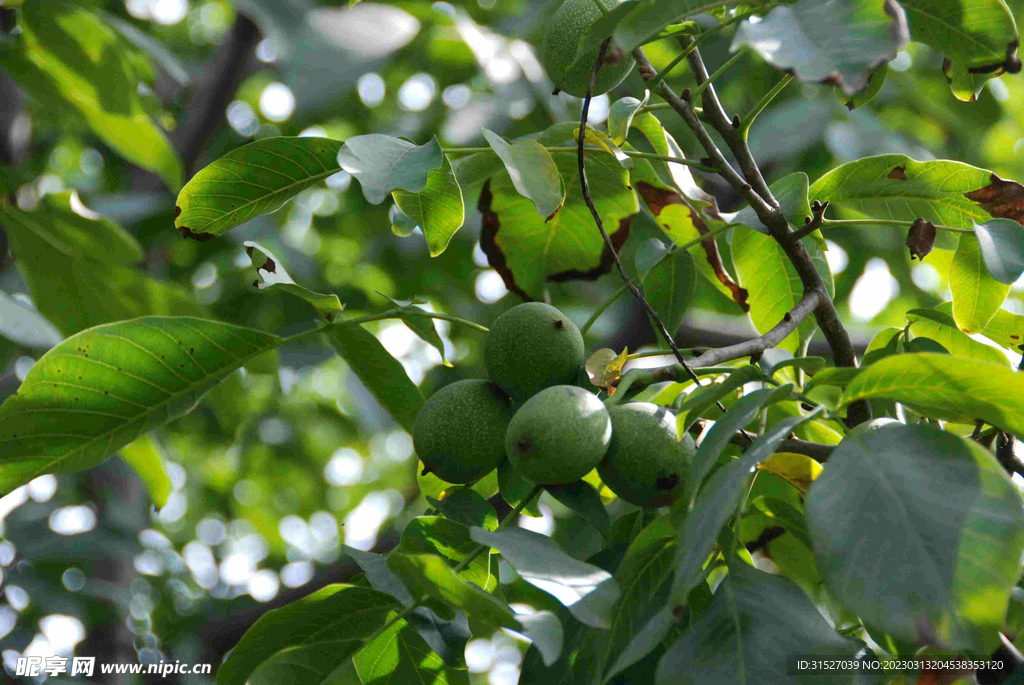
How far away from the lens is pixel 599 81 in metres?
0.97

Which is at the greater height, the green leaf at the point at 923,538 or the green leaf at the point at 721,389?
the green leaf at the point at 923,538

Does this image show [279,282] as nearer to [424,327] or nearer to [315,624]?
[424,327]

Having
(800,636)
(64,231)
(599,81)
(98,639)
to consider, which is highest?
(599,81)

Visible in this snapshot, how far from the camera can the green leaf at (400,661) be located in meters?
0.91

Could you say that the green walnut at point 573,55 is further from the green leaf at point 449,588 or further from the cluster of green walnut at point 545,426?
the green leaf at point 449,588

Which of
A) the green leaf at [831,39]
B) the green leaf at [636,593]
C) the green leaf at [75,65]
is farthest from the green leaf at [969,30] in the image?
the green leaf at [75,65]

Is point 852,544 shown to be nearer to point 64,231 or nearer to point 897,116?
point 64,231

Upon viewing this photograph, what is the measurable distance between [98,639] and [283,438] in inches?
51.4

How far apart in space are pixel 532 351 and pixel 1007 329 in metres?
0.70

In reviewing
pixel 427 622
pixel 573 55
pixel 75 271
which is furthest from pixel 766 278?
pixel 75 271

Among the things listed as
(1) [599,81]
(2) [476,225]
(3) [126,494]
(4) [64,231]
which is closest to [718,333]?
(2) [476,225]

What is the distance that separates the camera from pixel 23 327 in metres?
1.55

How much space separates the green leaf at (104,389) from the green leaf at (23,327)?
21.2 inches

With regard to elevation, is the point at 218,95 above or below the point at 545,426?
below
